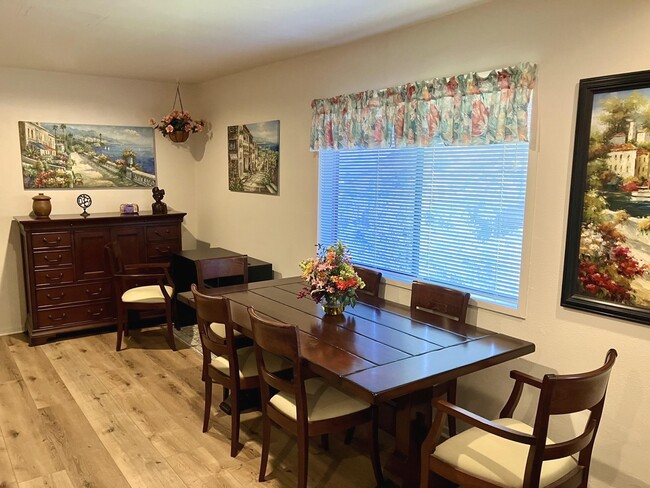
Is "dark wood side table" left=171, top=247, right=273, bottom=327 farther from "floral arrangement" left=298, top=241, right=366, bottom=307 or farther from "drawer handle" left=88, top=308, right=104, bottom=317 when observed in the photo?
"floral arrangement" left=298, top=241, right=366, bottom=307

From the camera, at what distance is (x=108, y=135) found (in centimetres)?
505

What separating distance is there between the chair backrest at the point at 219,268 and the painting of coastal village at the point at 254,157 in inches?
34.2

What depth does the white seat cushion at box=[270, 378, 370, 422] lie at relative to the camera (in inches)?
91.4

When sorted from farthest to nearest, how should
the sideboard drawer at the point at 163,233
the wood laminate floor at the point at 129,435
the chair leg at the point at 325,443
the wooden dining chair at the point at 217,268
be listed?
the sideboard drawer at the point at 163,233 → the wooden dining chair at the point at 217,268 → the chair leg at the point at 325,443 → the wood laminate floor at the point at 129,435

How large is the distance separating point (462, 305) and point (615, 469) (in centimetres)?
102

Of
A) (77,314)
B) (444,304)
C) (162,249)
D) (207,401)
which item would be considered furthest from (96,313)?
(444,304)

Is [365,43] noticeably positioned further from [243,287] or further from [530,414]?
[530,414]

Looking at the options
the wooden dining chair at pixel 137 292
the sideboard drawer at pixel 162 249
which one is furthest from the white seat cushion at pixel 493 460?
the sideboard drawer at pixel 162 249

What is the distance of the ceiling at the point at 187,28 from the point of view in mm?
2705

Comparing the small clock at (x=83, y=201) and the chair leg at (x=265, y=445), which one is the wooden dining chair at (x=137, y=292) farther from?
the chair leg at (x=265, y=445)

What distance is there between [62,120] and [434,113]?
3.70 meters

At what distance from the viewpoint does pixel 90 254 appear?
4629 millimetres

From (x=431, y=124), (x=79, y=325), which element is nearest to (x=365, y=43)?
(x=431, y=124)

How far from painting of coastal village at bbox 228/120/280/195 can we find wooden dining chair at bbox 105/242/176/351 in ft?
3.51
